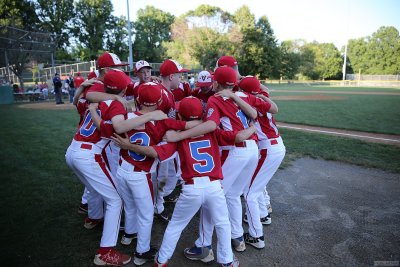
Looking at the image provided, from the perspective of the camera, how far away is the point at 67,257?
10.4ft

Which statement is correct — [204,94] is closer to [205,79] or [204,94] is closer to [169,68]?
[205,79]

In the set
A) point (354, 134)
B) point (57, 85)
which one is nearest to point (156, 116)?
point (354, 134)

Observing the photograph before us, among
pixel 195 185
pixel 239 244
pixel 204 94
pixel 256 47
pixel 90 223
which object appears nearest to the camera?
pixel 195 185

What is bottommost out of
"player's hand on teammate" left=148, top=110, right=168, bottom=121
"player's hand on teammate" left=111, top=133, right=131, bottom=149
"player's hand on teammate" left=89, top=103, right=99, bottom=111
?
"player's hand on teammate" left=111, top=133, right=131, bottom=149

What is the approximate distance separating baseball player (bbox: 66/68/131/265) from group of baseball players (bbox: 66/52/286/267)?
0.01 metres

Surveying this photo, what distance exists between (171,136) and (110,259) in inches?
62.3

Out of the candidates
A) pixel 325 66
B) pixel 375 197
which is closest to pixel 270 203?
pixel 375 197

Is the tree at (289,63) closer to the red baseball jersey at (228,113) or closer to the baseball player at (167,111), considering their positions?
the baseball player at (167,111)

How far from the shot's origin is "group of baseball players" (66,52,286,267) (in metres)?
2.88

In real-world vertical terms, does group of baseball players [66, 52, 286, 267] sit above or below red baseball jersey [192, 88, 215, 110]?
below

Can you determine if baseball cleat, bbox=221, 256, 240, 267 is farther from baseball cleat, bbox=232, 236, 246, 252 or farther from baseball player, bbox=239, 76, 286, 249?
baseball player, bbox=239, 76, 286, 249

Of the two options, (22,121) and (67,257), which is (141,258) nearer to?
(67,257)

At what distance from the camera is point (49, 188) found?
16.8ft

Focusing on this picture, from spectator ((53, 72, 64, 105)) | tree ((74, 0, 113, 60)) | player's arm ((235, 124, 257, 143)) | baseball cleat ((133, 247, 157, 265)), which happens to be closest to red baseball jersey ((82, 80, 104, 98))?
player's arm ((235, 124, 257, 143))
